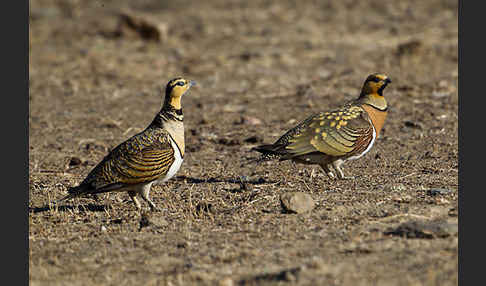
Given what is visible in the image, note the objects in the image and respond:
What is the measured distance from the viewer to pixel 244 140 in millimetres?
10914

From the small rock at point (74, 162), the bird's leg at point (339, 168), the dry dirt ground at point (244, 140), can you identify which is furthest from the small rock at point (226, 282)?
the small rock at point (74, 162)

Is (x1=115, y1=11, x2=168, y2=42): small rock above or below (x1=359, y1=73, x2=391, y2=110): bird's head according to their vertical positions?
above

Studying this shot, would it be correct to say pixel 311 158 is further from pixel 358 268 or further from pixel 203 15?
pixel 203 15

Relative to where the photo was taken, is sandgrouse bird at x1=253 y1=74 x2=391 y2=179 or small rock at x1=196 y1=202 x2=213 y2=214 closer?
small rock at x1=196 y1=202 x2=213 y2=214

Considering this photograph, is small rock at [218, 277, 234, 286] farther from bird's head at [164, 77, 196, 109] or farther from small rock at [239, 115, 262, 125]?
small rock at [239, 115, 262, 125]

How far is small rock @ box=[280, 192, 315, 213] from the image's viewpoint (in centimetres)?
673

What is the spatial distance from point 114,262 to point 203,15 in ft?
54.5

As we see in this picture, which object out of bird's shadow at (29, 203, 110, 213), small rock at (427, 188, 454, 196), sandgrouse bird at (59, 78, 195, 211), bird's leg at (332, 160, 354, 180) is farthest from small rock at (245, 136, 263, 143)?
small rock at (427, 188, 454, 196)

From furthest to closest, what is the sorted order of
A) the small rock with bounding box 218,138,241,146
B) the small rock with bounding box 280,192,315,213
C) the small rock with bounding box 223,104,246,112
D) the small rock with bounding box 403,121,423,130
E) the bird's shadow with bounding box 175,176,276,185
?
the small rock with bounding box 223,104,246,112
the small rock with bounding box 403,121,423,130
the small rock with bounding box 218,138,241,146
the bird's shadow with bounding box 175,176,276,185
the small rock with bounding box 280,192,315,213

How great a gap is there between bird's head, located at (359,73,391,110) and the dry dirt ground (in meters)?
0.80

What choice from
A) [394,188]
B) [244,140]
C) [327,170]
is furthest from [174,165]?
[244,140]

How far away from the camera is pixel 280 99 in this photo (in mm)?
13305

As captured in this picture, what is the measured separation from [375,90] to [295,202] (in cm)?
239

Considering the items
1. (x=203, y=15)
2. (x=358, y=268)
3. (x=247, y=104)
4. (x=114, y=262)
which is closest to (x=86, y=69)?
(x=247, y=104)
